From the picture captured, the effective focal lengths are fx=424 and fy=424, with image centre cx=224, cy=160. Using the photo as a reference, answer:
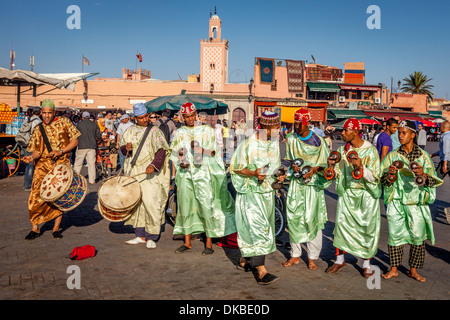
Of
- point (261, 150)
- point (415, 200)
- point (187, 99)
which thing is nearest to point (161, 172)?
point (261, 150)

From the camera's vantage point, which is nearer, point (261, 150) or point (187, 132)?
point (261, 150)

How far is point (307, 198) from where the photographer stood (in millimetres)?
5078

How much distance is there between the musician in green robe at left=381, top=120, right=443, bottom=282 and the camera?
15.3ft

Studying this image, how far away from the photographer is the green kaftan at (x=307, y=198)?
5.06m

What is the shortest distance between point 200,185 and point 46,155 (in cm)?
231

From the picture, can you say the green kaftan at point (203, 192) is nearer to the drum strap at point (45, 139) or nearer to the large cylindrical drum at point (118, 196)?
the large cylindrical drum at point (118, 196)

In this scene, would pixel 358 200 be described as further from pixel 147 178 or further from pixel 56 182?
pixel 56 182

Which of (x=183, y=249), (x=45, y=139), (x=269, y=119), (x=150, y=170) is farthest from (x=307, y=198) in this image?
(x=45, y=139)

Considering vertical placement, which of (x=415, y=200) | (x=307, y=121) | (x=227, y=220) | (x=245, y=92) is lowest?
(x=227, y=220)

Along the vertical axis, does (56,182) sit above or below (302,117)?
below

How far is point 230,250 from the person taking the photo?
585cm

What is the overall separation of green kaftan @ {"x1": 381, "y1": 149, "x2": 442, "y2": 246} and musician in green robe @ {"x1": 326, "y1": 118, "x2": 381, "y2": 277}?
16 centimetres

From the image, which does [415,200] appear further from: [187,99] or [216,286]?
[187,99]

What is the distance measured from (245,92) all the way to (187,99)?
1215 inches
